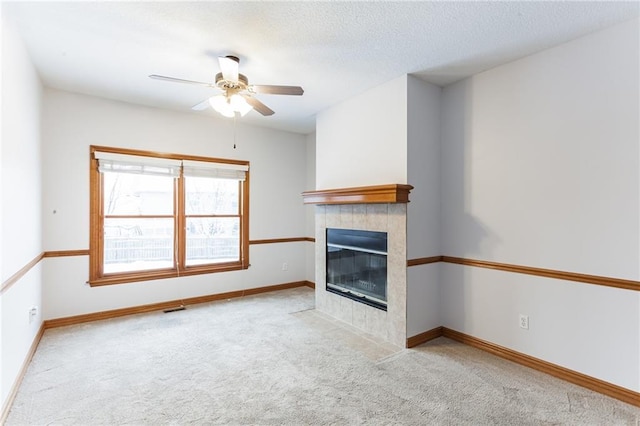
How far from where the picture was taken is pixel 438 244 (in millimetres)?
3488

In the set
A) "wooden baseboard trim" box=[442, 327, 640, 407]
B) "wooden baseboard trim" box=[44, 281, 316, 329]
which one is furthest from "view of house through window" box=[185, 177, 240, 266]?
"wooden baseboard trim" box=[442, 327, 640, 407]

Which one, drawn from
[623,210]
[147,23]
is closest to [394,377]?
[623,210]

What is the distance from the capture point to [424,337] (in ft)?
10.9

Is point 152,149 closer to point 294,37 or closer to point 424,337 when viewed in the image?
point 294,37

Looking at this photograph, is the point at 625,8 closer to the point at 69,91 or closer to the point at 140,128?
the point at 140,128

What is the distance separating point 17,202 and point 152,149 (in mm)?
1946

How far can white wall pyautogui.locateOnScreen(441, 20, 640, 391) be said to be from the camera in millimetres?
2330

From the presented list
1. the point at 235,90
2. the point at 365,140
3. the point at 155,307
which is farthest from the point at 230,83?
the point at 155,307

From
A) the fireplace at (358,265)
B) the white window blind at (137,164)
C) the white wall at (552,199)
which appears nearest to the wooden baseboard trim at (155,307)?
the fireplace at (358,265)

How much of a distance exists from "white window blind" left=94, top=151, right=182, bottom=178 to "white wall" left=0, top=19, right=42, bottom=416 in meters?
0.72

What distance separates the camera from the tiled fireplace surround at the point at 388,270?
3203mm

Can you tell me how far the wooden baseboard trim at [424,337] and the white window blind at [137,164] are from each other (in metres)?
3.61

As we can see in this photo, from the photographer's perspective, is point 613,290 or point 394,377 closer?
point 613,290

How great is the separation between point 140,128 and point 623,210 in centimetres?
502
